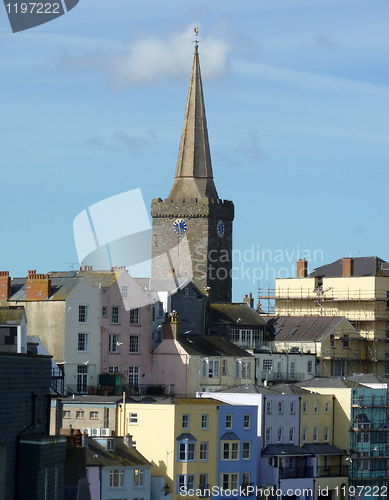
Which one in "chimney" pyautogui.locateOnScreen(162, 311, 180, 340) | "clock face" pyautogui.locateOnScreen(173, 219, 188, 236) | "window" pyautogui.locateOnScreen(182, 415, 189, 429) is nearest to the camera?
"window" pyautogui.locateOnScreen(182, 415, 189, 429)

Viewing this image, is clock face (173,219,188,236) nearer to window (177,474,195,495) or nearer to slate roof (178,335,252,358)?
slate roof (178,335,252,358)

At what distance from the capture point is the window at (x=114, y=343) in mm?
65169

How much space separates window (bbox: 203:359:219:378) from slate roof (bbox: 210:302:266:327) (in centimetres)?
858

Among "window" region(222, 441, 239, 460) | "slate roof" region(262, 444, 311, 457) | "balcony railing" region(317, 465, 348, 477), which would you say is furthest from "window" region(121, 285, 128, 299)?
"balcony railing" region(317, 465, 348, 477)

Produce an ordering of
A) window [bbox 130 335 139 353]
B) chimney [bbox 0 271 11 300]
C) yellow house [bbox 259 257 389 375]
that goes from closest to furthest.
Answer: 1. chimney [bbox 0 271 11 300]
2. window [bbox 130 335 139 353]
3. yellow house [bbox 259 257 389 375]

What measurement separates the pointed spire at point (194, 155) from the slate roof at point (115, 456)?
3762cm

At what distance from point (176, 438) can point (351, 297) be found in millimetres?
29930

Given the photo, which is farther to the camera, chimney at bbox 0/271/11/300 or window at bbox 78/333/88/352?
chimney at bbox 0/271/11/300

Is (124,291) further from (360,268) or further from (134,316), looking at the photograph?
(360,268)

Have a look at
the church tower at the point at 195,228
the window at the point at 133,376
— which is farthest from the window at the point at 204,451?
the church tower at the point at 195,228

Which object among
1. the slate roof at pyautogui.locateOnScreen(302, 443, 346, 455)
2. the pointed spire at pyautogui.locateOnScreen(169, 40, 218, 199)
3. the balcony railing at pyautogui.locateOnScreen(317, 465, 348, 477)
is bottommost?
the balcony railing at pyautogui.locateOnScreen(317, 465, 348, 477)

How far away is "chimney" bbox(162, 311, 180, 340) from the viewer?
67438 millimetres

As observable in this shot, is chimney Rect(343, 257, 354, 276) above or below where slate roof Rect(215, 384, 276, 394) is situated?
above

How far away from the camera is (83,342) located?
207ft
